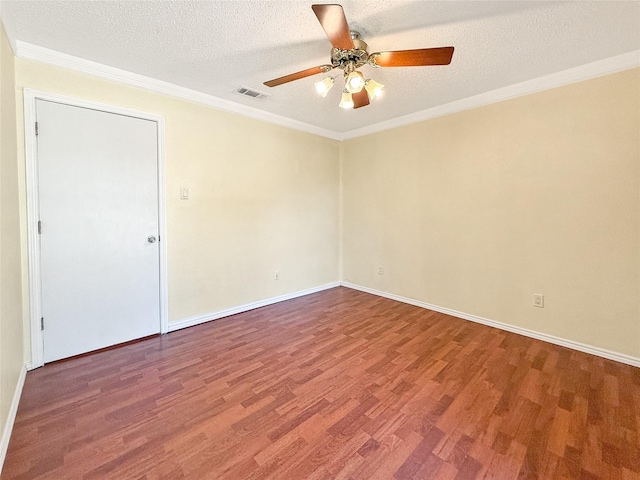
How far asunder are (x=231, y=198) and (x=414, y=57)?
91.0 inches

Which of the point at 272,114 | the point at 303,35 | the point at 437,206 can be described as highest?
the point at 272,114

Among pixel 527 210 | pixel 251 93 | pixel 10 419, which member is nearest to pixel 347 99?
pixel 251 93

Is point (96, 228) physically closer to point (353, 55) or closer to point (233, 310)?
point (233, 310)

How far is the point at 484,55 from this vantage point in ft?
7.00

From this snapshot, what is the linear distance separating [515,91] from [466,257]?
173cm

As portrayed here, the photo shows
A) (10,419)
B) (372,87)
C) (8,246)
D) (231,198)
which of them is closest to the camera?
(10,419)

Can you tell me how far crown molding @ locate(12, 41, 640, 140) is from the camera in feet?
6.87

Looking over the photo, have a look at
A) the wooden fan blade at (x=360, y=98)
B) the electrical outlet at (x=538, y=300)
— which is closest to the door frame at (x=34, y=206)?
the wooden fan blade at (x=360, y=98)

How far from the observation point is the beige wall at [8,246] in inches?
59.4

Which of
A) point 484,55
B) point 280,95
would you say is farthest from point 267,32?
point 484,55

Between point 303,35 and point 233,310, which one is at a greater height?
point 303,35

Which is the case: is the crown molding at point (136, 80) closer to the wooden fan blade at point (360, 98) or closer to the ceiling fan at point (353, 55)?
the ceiling fan at point (353, 55)

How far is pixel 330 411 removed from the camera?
1.69 metres

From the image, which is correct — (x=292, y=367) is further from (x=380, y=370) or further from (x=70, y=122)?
(x=70, y=122)
